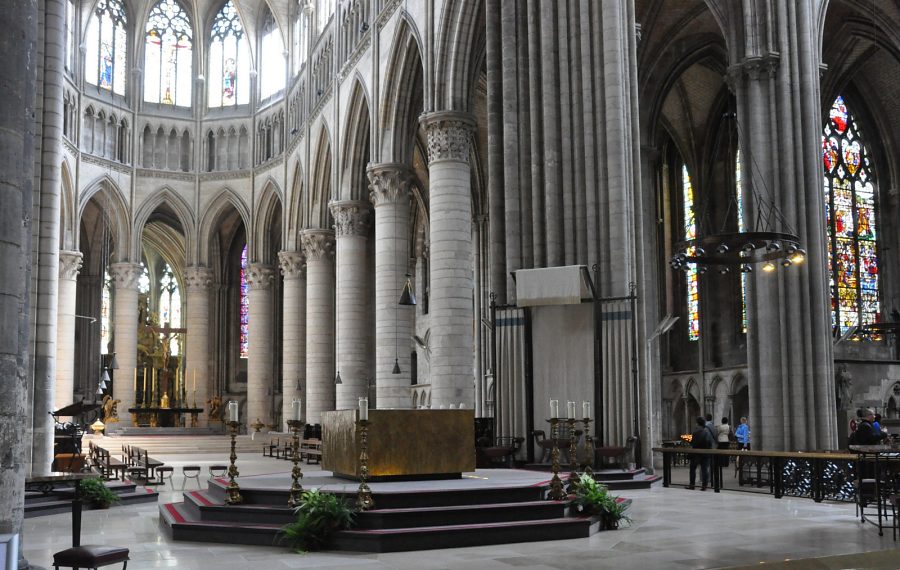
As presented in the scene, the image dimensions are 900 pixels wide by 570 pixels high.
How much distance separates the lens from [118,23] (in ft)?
146

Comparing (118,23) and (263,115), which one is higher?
(118,23)

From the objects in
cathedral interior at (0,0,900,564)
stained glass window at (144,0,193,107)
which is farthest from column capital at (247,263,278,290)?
stained glass window at (144,0,193,107)

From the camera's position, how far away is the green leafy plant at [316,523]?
9.45 m

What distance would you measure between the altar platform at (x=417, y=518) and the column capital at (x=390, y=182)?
17.2 m

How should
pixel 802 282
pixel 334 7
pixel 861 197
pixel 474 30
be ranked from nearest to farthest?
1. pixel 802 282
2. pixel 474 30
3. pixel 861 197
4. pixel 334 7

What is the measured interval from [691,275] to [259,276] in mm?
20315

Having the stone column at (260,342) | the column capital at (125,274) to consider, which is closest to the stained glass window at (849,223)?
the stone column at (260,342)

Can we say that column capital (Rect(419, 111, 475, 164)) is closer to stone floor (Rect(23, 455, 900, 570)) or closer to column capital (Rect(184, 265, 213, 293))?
stone floor (Rect(23, 455, 900, 570))

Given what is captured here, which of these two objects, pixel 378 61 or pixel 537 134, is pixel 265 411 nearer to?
pixel 378 61

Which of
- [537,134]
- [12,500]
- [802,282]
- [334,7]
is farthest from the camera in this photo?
[334,7]

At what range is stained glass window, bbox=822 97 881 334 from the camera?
30.8 metres

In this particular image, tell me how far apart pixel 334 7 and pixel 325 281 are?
10.2 m

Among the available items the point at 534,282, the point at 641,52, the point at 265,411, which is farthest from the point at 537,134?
the point at 265,411

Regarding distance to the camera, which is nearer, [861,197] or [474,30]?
[474,30]
